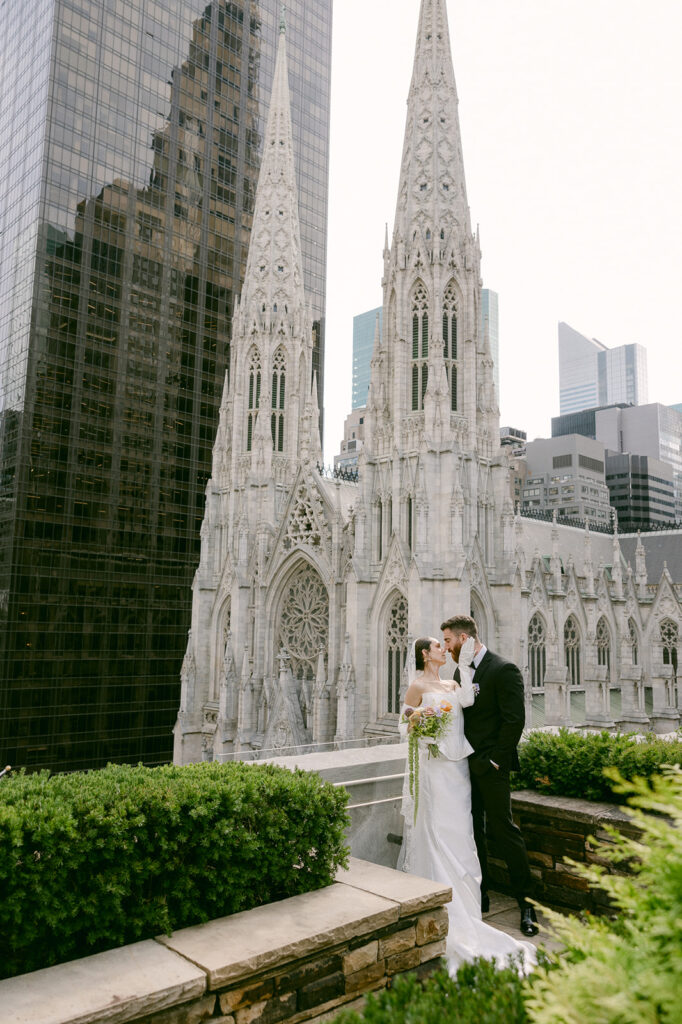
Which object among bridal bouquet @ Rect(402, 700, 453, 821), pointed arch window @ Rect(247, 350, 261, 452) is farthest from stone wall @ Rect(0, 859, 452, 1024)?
pointed arch window @ Rect(247, 350, 261, 452)

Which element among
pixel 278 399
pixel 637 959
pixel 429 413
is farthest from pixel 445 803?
pixel 278 399

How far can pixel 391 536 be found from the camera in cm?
3133

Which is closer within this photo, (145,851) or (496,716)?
(145,851)

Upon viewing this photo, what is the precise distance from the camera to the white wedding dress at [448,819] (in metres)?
7.02

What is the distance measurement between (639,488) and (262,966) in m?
125

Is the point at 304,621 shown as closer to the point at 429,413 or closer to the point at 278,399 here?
the point at 429,413

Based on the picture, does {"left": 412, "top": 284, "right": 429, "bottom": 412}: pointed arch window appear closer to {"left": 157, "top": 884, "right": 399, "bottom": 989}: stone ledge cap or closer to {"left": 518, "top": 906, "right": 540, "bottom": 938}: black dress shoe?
{"left": 518, "top": 906, "right": 540, "bottom": 938}: black dress shoe

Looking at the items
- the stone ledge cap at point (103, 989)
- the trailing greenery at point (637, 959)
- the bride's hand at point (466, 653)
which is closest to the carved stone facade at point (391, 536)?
the bride's hand at point (466, 653)

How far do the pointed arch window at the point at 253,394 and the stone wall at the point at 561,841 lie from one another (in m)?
34.0

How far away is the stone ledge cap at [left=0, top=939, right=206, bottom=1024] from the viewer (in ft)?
12.8

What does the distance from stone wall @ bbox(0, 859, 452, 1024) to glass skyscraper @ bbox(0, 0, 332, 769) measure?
1996 inches

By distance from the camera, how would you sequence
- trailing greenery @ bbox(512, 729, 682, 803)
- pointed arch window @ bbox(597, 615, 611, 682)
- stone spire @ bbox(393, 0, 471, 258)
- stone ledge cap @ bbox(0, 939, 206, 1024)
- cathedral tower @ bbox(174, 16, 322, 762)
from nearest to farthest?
stone ledge cap @ bbox(0, 939, 206, 1024), trailing greenery @ bbox(512, 729, 682, 803), stone spire @ bbox(393, 0, 471, 258), cathedral tower @ bbox(174, 16, 322, 762), pointed arch window @ bbox(597, 615, 611, 682)

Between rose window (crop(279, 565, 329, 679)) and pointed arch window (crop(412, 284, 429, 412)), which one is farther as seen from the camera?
rose window (crop(279, 565, 329, 679))

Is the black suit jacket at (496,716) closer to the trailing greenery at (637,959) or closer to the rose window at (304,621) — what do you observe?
the trailing greenery at (637,959)
